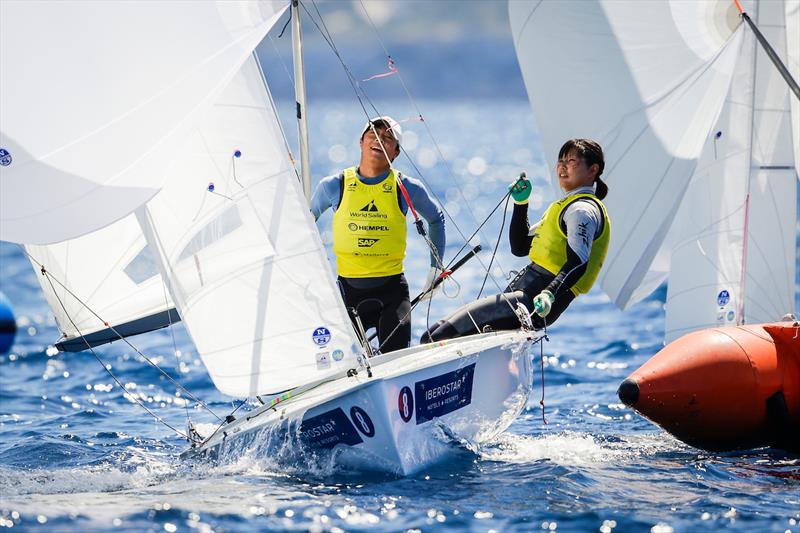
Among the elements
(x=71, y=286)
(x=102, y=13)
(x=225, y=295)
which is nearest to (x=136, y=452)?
(x=71, y=286)

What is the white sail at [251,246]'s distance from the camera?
4988 millimetres

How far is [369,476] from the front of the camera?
15.8 feet

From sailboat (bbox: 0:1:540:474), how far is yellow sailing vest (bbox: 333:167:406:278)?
9.8 inches

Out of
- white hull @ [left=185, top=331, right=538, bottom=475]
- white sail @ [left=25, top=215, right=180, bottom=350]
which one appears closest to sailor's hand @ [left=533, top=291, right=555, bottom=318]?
white hull @ [left=185, top=331, right=538, bottom=475]

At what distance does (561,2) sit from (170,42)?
3085 millimetres

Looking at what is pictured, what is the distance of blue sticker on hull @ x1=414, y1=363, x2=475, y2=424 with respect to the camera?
15.6ft

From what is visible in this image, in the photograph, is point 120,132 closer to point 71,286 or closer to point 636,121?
point 71,286

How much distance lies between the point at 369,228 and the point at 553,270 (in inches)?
35.8

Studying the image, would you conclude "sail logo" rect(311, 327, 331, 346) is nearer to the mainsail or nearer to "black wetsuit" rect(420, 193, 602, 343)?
"black wetsuit" rect(420, 193, 602, 343)

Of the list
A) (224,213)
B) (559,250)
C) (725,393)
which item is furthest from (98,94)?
(725,393)

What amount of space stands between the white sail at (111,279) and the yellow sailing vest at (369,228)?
0.97 m

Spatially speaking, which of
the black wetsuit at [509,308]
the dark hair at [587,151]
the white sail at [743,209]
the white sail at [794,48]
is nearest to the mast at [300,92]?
the black wetsuit at [509,308]

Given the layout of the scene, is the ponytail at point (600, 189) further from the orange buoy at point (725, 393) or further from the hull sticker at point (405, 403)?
the hull sticker at point (405, 403)

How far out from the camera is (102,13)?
15.5 feet
